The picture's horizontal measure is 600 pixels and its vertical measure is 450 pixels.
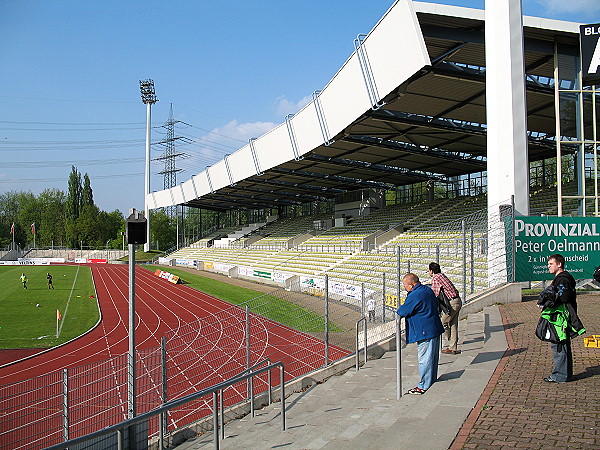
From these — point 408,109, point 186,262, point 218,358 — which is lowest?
point 186,262

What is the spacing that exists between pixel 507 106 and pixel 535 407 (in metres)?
10.9

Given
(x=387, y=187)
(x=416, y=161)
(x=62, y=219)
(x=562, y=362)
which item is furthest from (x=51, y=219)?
(x=562, y=362)

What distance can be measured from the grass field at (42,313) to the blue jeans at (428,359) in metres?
14.4

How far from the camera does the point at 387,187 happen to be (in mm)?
41375

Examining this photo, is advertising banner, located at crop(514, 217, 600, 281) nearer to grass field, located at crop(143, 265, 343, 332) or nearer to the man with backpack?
grass field, located at crop(143, 265, 343, 332)

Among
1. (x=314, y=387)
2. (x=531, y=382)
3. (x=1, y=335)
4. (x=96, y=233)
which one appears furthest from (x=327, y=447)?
(x=96, y=233)

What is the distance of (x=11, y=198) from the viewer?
126 m

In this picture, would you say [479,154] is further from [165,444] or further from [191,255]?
A: [191,255]

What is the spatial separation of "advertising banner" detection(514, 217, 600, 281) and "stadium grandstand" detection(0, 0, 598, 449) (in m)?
0.44

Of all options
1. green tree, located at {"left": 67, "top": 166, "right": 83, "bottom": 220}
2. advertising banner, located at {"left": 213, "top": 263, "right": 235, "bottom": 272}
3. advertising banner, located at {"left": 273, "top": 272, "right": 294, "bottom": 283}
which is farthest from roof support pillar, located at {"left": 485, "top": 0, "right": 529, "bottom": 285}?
green tree, located at {"left": 67, "top": 166, "right": 83, "bottom": 220}

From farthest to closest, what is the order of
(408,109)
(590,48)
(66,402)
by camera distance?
(408,109)
(590,48)
(66,402)

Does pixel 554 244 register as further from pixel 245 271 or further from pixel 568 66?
pixel 245 271

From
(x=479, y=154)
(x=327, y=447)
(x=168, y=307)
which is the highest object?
(x=479, y=154)

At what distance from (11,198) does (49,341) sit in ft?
416
